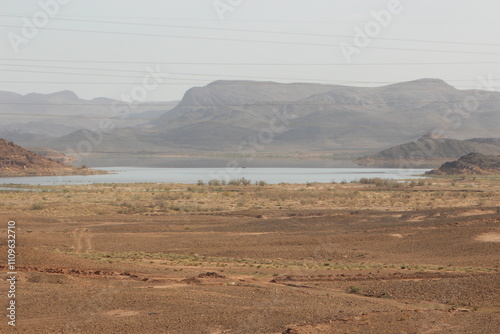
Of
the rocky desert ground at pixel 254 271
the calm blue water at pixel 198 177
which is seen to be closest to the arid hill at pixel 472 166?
the calm blue water at pixel 198 177

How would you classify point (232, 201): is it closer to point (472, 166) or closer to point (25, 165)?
point (472, 166)

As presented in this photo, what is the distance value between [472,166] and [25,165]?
3609 inches

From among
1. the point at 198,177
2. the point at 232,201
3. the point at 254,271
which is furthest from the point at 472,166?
the point at 254,271

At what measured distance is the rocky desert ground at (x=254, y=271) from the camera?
17547mm

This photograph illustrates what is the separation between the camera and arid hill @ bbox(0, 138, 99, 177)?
135250mm

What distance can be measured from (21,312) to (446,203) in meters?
49.4

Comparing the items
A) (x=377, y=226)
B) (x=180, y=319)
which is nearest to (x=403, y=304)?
(x=180, y=319)

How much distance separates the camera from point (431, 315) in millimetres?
18219

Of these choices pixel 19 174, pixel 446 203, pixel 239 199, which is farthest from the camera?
pixel 19 174

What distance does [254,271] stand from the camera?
86.7ft

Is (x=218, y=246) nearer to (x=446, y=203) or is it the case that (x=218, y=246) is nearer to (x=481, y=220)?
(x=481, y=220)

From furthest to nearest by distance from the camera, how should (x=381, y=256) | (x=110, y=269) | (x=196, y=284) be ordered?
(x=381, y=256)
(x=110, y=269)
(x=196, y=284)

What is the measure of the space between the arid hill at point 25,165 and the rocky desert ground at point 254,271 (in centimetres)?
8141

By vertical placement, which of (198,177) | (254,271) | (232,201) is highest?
(198,177)
